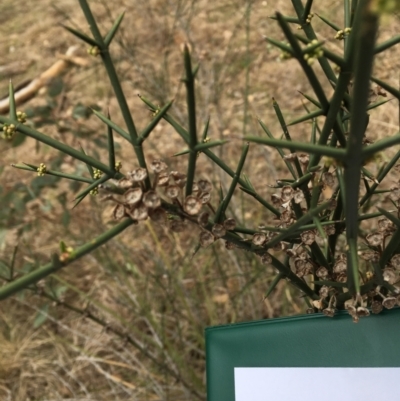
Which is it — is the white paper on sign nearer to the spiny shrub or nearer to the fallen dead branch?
the spiny shrub

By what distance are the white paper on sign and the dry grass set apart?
0.37 metres

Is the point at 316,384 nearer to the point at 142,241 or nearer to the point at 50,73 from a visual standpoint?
the point at 142,241

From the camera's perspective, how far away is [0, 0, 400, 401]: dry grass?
3.22 feet

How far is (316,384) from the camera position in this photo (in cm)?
41

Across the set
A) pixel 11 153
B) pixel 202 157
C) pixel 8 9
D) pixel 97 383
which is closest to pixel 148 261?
pixel 97 383

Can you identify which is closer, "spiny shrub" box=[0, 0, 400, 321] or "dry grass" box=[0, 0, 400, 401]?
"spiny shrub" box=[0, 0, 400, 321]

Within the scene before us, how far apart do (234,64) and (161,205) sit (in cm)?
135

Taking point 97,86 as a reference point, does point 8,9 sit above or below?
above

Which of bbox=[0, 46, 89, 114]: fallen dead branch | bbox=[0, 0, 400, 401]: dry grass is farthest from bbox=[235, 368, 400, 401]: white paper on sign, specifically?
bbox=[0, 46, 89, 114]: fallen dead branch

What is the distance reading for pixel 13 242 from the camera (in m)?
1.39

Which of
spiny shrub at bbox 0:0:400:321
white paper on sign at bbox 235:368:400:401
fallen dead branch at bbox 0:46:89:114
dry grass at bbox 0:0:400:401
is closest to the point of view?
spiny shrub at bbox 0:0:400:321

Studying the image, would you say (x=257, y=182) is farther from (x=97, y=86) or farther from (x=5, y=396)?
(x=5, y=396)

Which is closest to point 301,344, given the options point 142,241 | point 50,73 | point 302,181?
point 302,181

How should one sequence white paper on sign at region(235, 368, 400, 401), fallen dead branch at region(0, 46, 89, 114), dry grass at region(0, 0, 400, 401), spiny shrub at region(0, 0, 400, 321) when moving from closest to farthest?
1. spiny shrub at region(0, 0, 400, 321)
2. white paper on sign at region(235, 368, 400, 401)
3. dry grass at region(0, 0, 400, 401)
4. fallen dead branch at region(0, 46, 89, 114)
